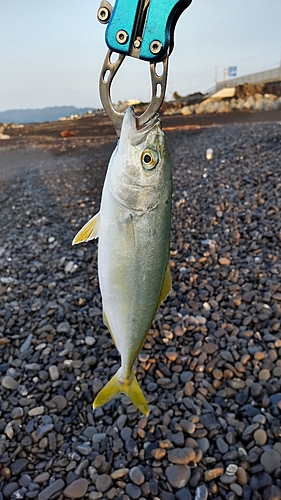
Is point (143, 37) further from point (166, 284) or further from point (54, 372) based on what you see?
point (54, 372)

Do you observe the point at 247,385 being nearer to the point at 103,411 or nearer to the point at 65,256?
the point at 103,411

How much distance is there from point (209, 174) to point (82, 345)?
6.56 m

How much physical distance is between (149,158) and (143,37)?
1.53 feet

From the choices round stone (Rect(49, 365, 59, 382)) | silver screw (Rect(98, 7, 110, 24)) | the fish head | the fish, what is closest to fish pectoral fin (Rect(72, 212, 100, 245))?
the fish

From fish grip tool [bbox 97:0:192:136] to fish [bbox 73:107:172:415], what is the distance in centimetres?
12

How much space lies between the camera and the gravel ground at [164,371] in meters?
3.29

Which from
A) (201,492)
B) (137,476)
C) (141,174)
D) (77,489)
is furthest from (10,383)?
(141,174)

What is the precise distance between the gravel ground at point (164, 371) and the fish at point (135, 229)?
1.85m

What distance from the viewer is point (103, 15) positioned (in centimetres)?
180

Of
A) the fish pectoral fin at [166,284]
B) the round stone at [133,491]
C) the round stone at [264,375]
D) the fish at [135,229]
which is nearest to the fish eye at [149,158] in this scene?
the fish at [135,229]

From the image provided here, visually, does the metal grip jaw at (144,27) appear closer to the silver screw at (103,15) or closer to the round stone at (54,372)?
the silver screw at (103,15)

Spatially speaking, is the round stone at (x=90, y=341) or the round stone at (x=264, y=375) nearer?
the round stone at (x=264, y=375)

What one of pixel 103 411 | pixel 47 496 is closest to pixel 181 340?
pixel 103 411

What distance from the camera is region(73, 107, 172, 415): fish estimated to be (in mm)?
1828
